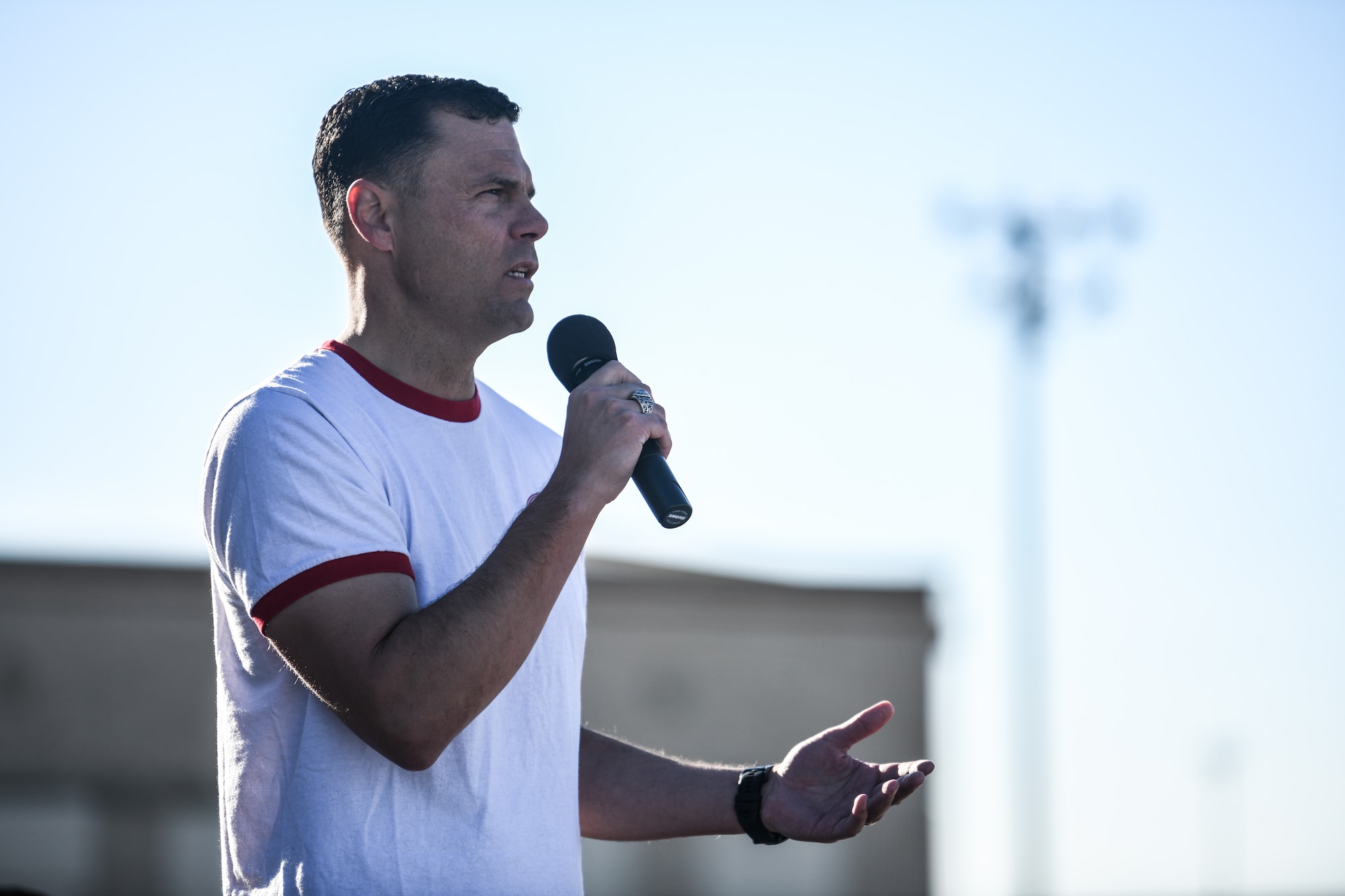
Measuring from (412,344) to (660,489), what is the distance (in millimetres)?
781

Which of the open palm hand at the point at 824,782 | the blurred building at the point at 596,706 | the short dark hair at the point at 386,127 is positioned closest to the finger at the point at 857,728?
the open palm hand at the point at 824,782

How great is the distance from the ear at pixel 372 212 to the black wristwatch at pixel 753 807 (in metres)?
1.47

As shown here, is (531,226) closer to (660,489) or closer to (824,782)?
(660,489)

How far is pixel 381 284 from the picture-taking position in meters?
3.23

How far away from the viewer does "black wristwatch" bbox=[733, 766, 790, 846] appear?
3.25m

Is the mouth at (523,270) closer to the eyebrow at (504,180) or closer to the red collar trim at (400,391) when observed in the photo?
the eyebrow at (504,180)

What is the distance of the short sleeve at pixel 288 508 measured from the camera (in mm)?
2547

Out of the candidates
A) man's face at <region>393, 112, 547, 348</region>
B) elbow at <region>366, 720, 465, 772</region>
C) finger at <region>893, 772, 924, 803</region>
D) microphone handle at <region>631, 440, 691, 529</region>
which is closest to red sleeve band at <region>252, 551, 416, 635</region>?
elbow at <region>366, 720, 465, 772</region>

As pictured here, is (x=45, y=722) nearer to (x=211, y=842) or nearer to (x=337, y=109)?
(x=211, y=842)

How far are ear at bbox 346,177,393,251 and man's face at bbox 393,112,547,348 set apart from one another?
0.04 m

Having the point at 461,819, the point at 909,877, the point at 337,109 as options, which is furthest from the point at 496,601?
the point at 909,877

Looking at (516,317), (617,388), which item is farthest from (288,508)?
(516,317)

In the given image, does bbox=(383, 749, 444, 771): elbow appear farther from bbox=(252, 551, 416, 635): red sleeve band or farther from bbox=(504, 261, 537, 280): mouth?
bbox=(504, 261, 537, 280): mouth

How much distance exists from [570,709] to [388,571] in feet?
2.29
